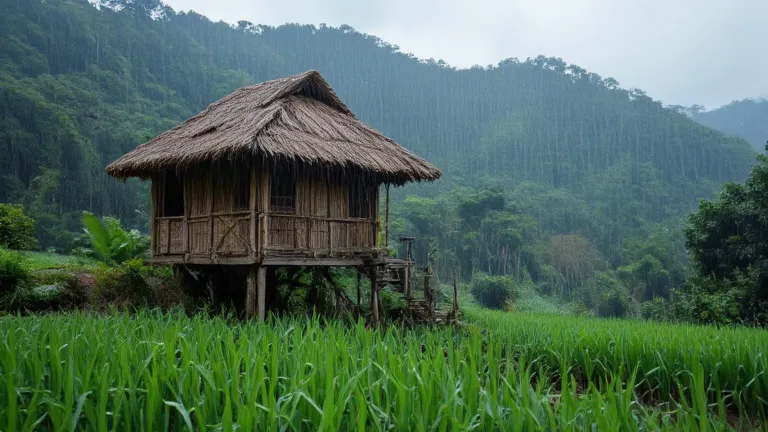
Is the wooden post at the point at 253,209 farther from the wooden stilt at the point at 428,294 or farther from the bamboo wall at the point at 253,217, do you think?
the wooden stilt at the point at 428,294

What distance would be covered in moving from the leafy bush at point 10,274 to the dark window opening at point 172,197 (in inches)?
96.3

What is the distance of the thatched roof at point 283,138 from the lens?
27.5 ft

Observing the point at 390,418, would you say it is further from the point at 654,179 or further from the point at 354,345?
the point at 654,179

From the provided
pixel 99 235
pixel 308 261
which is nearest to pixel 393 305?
pixel 308 261

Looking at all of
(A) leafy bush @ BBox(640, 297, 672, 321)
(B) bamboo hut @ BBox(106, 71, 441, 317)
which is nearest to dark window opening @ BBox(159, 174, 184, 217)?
(B) bamboo hut @ BBox(106, 71, 441, 317)

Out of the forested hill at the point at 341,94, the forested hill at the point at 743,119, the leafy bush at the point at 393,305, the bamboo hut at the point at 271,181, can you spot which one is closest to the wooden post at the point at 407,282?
the leafy bush at the point at 393,305

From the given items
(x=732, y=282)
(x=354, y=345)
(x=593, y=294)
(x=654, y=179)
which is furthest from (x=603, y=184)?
(x=354, y=345)

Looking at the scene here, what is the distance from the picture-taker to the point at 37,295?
9.43 meters

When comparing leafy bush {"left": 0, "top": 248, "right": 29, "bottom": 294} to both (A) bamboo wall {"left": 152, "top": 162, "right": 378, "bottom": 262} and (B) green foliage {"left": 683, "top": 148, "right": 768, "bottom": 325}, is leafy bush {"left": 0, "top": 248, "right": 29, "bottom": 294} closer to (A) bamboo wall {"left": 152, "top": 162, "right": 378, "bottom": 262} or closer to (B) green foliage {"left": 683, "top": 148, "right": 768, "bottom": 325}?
(A) bamboo wall {"left": 152, "top": 162, "right": 378, "bottom": 262}

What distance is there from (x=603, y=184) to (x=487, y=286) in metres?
17.5

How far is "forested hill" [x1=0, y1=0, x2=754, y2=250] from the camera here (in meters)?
22.2

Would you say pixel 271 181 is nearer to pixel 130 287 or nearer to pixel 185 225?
pixel 185 225

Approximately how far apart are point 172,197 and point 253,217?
3.02m

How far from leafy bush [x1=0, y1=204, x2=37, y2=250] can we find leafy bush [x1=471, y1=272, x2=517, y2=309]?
16874mm
